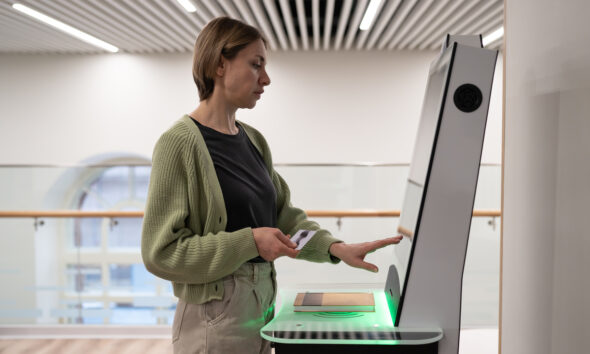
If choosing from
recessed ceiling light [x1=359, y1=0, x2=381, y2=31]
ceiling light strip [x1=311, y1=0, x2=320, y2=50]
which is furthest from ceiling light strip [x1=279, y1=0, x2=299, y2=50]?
recessed ceiling light [x1=359, y1=0, x2=381, y2=31]

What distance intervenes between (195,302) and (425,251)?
19.2 inches

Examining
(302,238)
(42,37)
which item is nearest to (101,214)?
(302,238)

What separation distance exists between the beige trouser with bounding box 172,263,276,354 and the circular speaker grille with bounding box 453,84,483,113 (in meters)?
0.55

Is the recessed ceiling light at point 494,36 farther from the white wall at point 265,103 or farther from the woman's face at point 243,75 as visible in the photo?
the woman's face at point 243,75

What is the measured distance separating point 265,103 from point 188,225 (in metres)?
7.37

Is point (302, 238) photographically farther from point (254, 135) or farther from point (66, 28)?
point (66, 28)

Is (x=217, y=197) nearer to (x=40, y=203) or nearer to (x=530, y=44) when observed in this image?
(x=530, y=44)

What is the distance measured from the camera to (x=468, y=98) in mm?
915

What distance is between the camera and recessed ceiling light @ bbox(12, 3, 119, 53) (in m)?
5.79

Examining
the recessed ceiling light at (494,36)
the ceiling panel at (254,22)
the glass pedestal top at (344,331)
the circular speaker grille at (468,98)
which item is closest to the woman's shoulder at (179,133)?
the glass pedestal top at (344,331)

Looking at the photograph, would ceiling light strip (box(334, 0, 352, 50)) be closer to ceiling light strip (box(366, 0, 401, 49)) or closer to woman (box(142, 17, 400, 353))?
ceiling light strip (box(366, 0, 401, 49))

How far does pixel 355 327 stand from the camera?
3.22 feet

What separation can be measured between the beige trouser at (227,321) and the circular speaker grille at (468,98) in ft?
1.81

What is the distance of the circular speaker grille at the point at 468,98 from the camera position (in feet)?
2.99
